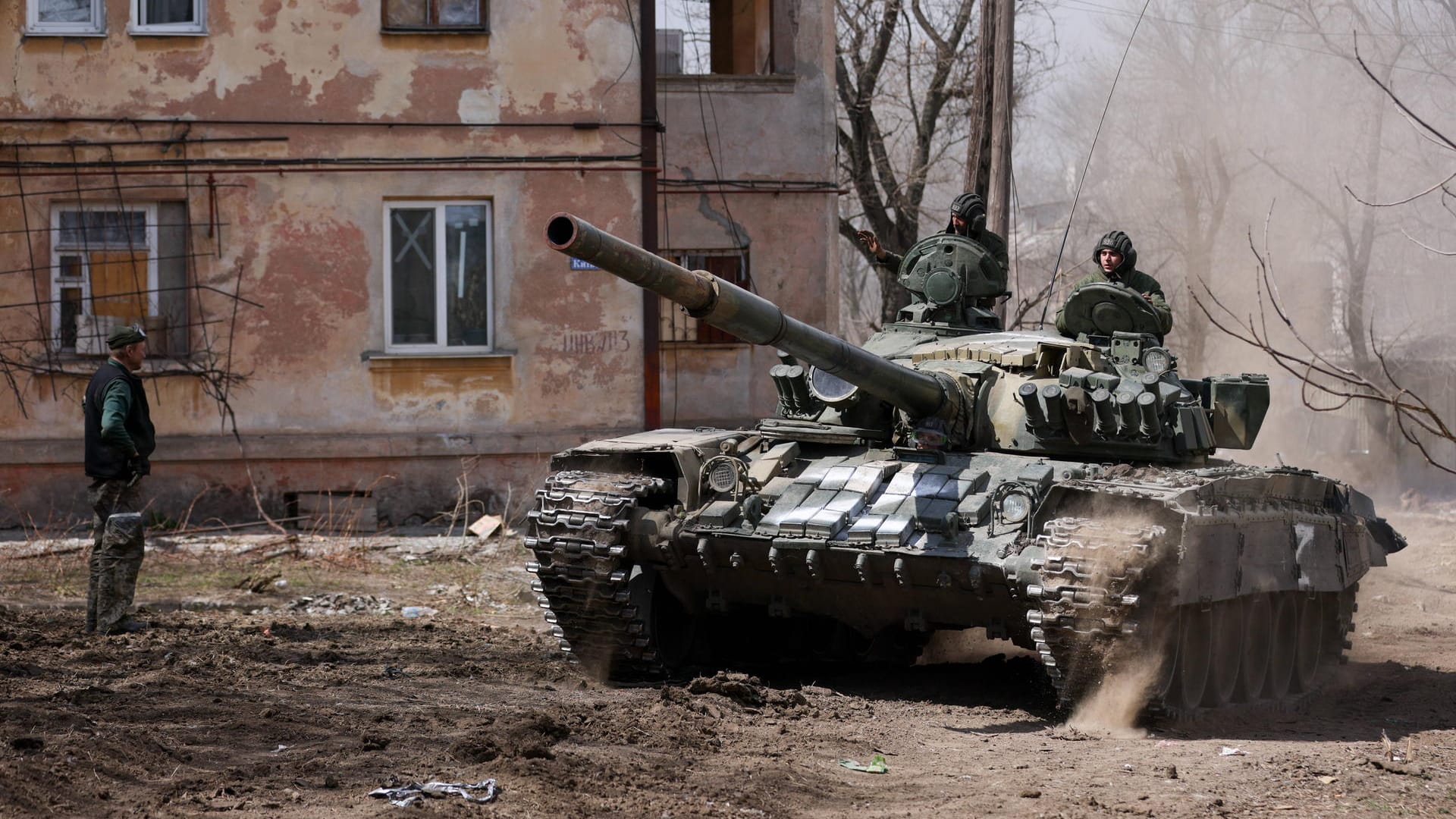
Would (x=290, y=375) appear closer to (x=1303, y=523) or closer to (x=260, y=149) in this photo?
(x=260, y=149)

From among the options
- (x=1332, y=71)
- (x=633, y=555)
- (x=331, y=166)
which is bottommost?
(x=633, y=555)

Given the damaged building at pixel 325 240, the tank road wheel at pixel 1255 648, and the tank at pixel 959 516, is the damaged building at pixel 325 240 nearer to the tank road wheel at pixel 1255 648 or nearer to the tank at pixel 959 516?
the tank at pixel 959 516

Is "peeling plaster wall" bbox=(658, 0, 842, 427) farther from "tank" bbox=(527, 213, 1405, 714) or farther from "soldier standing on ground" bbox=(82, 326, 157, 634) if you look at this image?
"soldier standing on ground" bbox=(82, 326, 157, 634)

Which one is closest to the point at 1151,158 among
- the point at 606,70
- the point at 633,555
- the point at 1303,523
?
the point at 606,70

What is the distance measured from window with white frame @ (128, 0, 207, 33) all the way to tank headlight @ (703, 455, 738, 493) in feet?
30.4

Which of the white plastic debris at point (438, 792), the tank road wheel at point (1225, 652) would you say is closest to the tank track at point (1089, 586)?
the tank road wheel at point (1225, 652)

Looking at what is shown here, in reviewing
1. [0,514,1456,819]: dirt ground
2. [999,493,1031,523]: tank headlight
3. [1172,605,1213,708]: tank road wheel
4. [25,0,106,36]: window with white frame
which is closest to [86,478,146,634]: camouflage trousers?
[0,514,1456,819]: dirt ground

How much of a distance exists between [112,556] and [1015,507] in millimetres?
5711

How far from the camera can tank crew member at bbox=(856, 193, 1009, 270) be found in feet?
36.8

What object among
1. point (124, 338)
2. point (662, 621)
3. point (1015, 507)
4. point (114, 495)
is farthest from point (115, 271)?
point (1015, 507)

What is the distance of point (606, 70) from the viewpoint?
1653 cm

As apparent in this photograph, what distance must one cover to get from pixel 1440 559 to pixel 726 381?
7946 mm

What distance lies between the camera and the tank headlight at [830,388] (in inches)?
388

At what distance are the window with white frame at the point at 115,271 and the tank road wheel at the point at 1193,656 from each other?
10.8m
